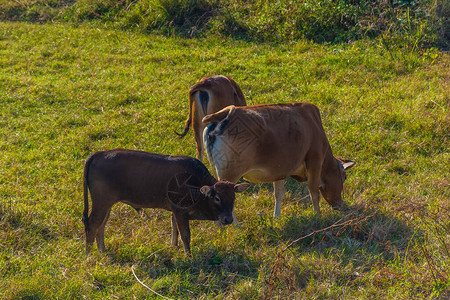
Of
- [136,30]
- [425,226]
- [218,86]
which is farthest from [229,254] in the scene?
[136,30]

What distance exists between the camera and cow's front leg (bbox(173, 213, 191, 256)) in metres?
5.99

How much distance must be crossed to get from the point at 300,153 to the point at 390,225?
1.35 metres

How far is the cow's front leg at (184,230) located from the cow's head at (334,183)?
204cm

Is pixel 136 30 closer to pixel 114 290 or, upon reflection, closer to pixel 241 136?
pixel 241 136

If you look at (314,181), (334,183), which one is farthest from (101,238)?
(334,183)

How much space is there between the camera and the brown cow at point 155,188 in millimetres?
5934

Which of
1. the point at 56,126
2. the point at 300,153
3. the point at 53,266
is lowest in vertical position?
the point at 56,126

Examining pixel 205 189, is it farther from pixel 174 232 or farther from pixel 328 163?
pixel 328 163

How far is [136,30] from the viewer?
14906mm

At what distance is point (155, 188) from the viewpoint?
20.0ft

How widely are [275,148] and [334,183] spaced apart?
3.63ft

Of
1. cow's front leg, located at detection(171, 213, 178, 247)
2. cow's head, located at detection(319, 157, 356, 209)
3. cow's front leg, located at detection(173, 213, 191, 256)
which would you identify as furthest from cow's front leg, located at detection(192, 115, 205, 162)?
cow's front leg, located at detection(173, 213, 191, 256)

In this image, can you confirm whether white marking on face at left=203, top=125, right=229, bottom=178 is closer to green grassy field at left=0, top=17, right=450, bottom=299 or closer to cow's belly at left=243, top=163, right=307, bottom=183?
cow's belly at left=243, top=163, right=307, bottom=183

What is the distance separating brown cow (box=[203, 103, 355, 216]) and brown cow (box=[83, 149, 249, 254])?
35 cm
